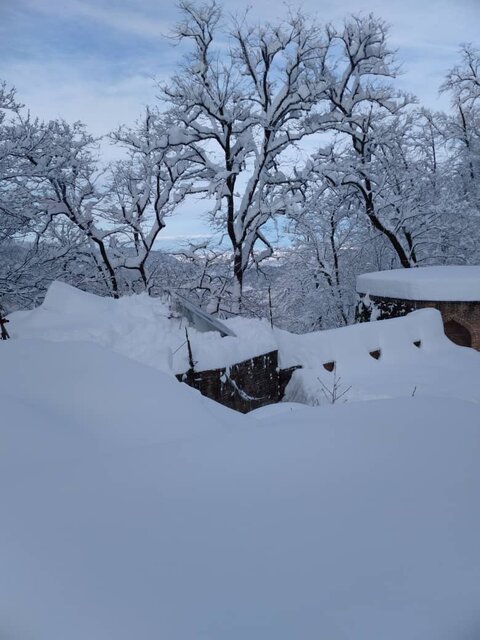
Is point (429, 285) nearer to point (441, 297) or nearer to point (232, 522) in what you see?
point (441, 297)

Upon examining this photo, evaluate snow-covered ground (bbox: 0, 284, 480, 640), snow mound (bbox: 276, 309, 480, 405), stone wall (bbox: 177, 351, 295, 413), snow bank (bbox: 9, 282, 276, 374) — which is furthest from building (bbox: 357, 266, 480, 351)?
snow-covered ground (bbox: 0, 284, 480, 640)

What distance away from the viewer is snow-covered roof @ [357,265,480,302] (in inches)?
520

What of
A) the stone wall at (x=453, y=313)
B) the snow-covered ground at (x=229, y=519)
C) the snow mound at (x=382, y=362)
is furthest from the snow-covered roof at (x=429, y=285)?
the snow-covered ground at (x=229, y=519)

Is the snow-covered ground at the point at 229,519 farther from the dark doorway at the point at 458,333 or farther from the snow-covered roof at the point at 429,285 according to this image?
the dark doorway at the point at 458,333

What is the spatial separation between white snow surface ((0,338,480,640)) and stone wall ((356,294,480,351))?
36.2ft

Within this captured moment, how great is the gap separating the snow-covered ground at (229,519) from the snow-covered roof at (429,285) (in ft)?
35.5

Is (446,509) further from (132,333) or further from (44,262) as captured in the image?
(44,262)

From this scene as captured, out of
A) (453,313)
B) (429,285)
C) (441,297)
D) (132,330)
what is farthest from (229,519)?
(453,313)

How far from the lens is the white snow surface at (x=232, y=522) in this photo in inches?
63.1

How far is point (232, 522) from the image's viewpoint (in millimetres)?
2102

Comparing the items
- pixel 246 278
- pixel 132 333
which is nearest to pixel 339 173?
pixel 246 278

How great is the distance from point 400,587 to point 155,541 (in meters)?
1.02

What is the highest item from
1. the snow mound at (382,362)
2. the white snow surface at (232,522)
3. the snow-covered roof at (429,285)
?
the snow-covered roof at (429,285)

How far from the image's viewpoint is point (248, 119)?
15844 millimetres
